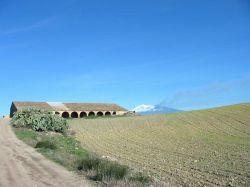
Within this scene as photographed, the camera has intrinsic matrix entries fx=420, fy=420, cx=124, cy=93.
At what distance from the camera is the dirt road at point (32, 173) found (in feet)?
43.2

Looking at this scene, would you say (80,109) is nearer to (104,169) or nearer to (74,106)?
(74,106)

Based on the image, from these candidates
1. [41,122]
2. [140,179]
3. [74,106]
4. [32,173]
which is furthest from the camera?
[74,106]

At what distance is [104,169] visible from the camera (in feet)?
47.1

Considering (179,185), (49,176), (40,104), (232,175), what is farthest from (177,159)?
(40,104)

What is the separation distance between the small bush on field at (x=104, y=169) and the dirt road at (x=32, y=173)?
62cm

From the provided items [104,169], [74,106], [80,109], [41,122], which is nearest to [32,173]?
[104,169]

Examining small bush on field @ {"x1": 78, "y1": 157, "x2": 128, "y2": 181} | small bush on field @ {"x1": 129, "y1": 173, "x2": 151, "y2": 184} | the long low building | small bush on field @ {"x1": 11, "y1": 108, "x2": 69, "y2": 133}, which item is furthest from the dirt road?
the long low building

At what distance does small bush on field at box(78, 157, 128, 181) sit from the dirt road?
0.62 meters

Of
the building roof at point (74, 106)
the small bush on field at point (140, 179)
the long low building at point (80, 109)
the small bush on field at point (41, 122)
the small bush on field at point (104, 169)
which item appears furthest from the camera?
the long low building at point (80, 109)

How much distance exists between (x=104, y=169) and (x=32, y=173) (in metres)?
2.66

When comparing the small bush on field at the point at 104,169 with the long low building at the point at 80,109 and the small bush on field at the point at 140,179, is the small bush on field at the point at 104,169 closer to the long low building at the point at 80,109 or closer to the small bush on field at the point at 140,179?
the small bush on field at the point at 140,179

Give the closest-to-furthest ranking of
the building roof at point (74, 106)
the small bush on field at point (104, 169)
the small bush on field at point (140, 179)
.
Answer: the small bush on field at point (140, 179)
the small bush on field at point (104, 169)
the building roof at point (74, 106)

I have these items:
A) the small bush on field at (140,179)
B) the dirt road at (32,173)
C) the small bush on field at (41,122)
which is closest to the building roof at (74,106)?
the small bush on field at (41,122)

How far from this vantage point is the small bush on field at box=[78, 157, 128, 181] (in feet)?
45.2
